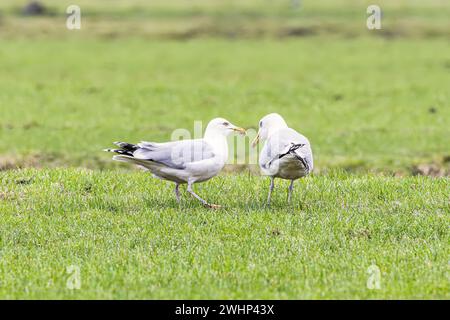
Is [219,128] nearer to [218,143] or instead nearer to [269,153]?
[218,143]

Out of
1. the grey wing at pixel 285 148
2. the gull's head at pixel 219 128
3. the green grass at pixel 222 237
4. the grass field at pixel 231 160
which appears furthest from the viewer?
the gull's head at pixel 219 128

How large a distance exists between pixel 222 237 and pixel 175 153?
154cm

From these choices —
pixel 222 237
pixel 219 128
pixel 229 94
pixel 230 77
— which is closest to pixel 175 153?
pixel 219 128

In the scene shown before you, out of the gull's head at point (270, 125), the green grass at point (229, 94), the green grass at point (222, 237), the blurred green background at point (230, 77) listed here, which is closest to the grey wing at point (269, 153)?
the gull's head at point (270, 125)

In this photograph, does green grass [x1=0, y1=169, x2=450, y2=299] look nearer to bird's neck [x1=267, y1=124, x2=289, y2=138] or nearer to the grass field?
the grass field

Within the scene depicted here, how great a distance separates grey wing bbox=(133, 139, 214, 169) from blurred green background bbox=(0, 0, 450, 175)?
7.14 meters

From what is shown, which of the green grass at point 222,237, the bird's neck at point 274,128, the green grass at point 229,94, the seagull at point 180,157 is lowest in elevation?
the green grass at point 222,237

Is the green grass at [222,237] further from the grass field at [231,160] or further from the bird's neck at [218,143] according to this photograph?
the bird's neck at [218,143]

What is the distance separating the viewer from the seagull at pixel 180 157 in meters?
12.0

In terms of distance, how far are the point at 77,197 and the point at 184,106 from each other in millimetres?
18439

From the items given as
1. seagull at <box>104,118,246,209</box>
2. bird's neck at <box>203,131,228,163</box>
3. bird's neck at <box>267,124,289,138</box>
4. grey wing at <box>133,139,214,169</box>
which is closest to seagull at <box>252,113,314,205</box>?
bird's neck at <box>267,124,289,138</box>

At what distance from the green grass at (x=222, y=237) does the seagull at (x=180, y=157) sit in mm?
547

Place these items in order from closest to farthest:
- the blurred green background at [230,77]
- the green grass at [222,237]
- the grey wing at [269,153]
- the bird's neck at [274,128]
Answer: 1. the green grass at [222,237]
2. the grey wing at [269,153]
3. the bird's neck at [274,128]
4. the blurred green background at [230,77]

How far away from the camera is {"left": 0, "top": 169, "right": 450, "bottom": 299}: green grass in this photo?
9406 mm
